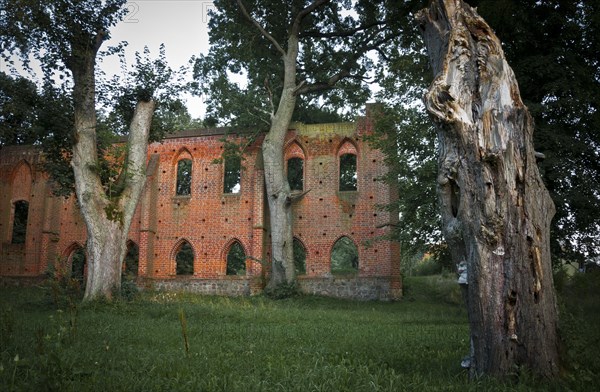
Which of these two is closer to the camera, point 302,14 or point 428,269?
point 302,14

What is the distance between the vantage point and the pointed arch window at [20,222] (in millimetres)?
26453

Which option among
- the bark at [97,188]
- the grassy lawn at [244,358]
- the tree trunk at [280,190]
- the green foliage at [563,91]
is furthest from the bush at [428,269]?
the grassy lawn at [244,358]

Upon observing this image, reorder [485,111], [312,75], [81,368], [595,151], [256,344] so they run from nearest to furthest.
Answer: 1. [81,368]
2. [485,111]
3. [256,344]
4. [595,151]
5. [312,75]

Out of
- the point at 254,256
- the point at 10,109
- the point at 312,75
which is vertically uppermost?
the point at 312,75

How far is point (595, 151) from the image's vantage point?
12.5m

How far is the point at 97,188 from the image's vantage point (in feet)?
44.0

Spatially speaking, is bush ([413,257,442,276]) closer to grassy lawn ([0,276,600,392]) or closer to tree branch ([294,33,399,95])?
tree branch ([294,33,399,95])

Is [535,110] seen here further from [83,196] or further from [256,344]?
[83,196]

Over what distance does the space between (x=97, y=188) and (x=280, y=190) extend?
7.33 meters

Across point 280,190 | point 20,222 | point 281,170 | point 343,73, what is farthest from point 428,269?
point 20,222

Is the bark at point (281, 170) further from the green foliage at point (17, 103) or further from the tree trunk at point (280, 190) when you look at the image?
the green foliage at point (17, 103)

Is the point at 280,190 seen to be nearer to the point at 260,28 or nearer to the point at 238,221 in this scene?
the point at 238,221

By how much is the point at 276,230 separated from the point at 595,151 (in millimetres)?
10360

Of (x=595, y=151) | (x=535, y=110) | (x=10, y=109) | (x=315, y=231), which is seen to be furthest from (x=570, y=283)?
(x=10, y=109)
